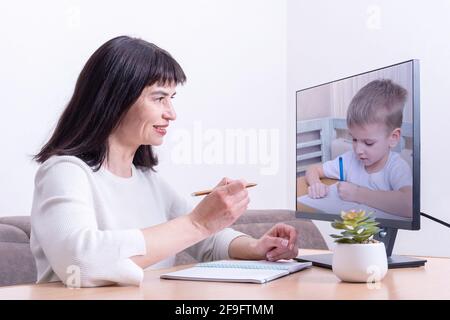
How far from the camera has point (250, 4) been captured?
295 centimetres

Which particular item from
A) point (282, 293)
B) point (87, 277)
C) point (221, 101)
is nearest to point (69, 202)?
point (87, 277)

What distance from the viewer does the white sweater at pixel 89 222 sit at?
106 centimetres

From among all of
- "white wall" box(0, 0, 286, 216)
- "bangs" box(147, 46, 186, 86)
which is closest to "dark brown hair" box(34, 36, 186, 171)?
"bangs" box(147, 46, 186, 86)

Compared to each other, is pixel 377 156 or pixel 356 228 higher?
pixel 377 156

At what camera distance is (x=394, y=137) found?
124cm

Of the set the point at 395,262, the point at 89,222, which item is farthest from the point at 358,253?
the point at 89,222

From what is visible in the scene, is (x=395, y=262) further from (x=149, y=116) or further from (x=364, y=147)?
(x=149, y=116)

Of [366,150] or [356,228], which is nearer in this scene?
[356,228]

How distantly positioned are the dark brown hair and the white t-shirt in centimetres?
41

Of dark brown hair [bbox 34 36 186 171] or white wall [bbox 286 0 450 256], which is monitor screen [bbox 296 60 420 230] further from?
white wall [bbox 286 0 450 256]

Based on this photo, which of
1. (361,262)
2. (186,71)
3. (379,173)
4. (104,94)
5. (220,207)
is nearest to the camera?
(361,262)

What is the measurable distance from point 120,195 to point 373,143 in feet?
1.78

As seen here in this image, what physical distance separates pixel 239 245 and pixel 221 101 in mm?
1450
